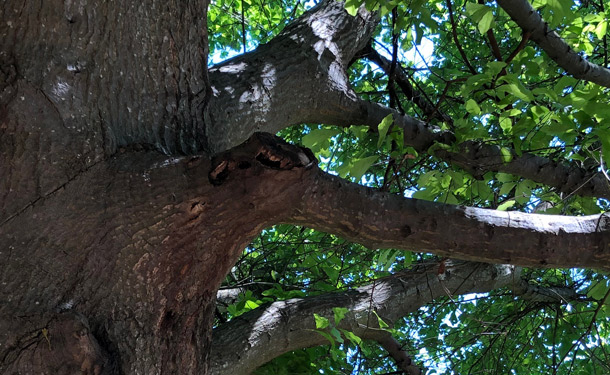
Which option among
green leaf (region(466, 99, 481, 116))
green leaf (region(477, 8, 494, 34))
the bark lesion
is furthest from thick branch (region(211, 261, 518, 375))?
the bark lesion

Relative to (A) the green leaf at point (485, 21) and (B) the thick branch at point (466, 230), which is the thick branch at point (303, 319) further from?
(A) the green leaf at point (485, 21)

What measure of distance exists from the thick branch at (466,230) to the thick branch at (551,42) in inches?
39.6

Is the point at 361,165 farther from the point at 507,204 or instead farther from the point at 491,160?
the point at 491,160

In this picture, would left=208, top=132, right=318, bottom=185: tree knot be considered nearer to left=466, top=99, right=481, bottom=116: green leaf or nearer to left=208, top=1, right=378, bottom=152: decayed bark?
left=208, top=1, right=378, bottom=152: decayed bark

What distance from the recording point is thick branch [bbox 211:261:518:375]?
2.95m

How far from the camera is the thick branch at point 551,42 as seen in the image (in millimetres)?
2447

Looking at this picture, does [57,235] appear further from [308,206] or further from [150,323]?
[308,206]

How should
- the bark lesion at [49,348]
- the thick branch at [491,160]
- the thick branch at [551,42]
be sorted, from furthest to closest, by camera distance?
the thick branch at [491,160]
the thick branch at [551,42]
the bark lesion at [49,348]

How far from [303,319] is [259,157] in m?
1.90

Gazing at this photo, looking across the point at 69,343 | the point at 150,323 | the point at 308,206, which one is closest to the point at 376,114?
the point at 308,206

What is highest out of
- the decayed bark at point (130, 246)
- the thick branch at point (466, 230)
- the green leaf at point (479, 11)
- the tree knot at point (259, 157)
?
the green leaf at point (479, 11)

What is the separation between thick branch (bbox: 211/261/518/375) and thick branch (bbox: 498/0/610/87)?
1.07 meters

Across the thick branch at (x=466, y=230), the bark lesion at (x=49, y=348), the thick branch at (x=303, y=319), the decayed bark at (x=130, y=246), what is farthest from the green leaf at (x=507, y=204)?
the bark lesion at (x=49, y=348)

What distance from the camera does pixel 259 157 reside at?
1.46 m
